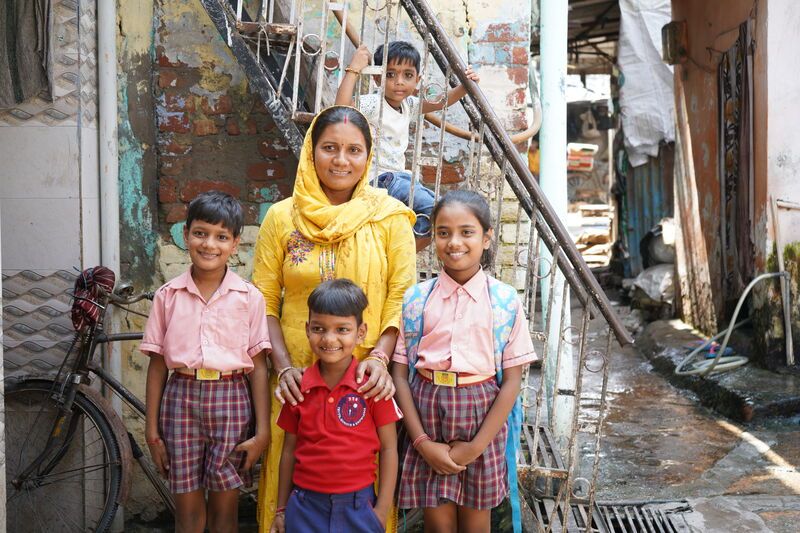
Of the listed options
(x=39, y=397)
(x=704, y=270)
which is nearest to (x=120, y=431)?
(x=39, y=397)

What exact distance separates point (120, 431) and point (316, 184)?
5.04 feet

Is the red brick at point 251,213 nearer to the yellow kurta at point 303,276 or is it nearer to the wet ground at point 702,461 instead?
the yellow kurta at point 303,276

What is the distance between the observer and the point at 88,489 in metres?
3.74

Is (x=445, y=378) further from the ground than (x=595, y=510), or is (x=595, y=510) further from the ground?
(x=445, y=378)

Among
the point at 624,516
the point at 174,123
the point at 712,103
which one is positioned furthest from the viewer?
the point at 712,103

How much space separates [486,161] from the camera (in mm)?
4391

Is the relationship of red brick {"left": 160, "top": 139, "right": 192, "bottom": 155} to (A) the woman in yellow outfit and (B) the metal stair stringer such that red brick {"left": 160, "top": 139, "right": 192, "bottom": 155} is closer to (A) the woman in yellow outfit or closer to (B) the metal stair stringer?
(B) the metal stair stringer

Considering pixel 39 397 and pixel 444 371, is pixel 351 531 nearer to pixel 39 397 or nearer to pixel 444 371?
pixel 444 371

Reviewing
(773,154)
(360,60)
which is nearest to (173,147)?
(360,60)

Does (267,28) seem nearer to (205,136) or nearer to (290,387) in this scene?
(205,136)

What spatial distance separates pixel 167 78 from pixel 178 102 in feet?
0.41

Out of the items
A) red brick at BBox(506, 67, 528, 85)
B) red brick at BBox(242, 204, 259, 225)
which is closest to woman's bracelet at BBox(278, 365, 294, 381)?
red brick at BBox(242, 204, 259, 225)

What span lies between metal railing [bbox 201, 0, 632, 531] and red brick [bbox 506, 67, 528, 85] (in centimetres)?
31

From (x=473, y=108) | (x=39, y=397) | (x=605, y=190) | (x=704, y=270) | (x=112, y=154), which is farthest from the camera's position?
(x=605, y=190)
